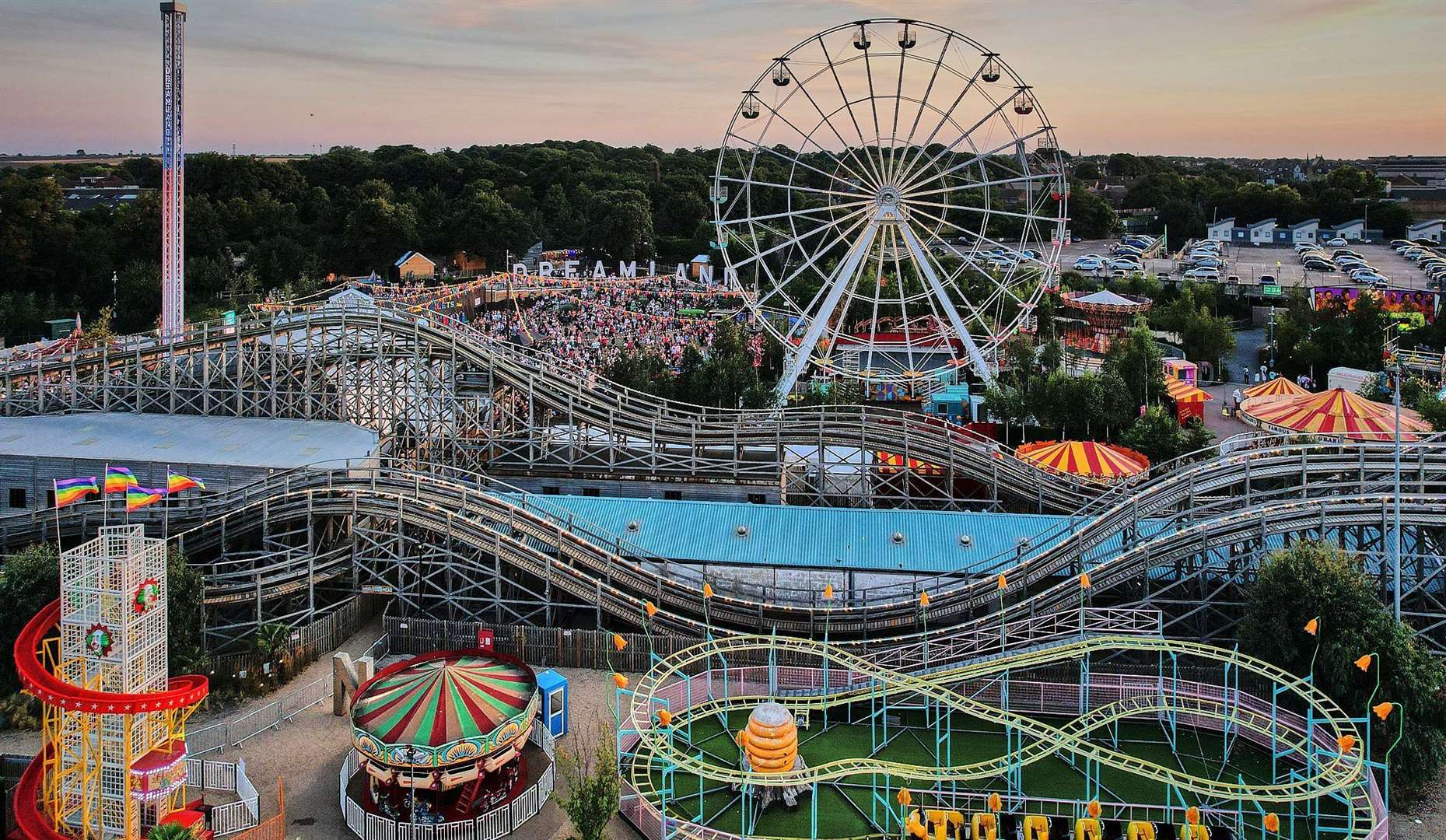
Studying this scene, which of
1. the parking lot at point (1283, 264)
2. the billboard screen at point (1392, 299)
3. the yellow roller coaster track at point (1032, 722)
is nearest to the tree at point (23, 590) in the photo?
the yellow roller coaster track at point (1032, 722)

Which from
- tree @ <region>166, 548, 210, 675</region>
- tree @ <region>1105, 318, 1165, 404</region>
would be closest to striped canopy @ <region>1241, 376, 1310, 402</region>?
tree @ <region>1105, 318, 1165, 404</region>

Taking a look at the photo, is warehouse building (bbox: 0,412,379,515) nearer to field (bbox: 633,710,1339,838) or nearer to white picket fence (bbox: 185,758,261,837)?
white picket fence (bbox: 185,758,261,837)

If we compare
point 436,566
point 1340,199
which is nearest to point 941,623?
point 436,566

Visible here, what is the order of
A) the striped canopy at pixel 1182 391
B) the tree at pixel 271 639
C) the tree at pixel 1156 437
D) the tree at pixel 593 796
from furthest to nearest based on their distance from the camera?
the striped canopy at pixel 1182 391
the tree at pixel 1156 437
the tree at pixel 271 639
the tree at pixel 593 796

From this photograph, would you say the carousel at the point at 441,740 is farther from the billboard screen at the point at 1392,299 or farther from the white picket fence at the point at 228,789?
the billboard screen at the point at 1392,299

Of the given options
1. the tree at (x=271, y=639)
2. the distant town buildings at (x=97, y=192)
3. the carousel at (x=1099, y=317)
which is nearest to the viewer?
the tree at (x=271, y=639)

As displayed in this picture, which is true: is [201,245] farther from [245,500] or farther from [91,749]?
[91,749]
